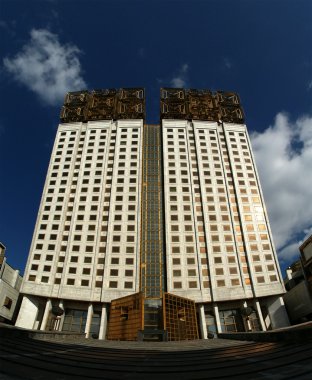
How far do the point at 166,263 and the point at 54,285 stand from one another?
20.5 meters

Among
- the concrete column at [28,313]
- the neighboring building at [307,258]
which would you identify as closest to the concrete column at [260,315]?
the neighboring building at [307,258]

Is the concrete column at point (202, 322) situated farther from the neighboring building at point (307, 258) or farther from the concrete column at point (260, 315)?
the neighboring building at point (307, 258)

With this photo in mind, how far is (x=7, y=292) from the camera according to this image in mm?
42688

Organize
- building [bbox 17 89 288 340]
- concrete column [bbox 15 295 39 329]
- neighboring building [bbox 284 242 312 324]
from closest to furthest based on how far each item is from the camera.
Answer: neighboring building [bbox 284 242 312 324] < concrete column [bbox 15 295 39 329] < building [bbox 17 89 288 340]

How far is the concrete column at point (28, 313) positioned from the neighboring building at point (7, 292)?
2.19 meters

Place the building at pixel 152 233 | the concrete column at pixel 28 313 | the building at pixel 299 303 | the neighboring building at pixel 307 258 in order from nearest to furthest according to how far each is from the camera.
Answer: the building at pixel 299 303 < the neighboring building at pixel 307 258 < the concrete column at pixel 28 313 < the building at pixel 152 233

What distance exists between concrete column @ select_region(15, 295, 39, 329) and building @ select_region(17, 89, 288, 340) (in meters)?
0.20

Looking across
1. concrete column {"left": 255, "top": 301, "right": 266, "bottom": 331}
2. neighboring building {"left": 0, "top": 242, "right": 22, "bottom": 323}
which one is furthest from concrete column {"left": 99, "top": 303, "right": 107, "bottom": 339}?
concrete column {"left": 255, "top": 301, "right": 266, "bottom": 331}

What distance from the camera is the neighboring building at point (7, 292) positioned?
136ft

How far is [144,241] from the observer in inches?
1956

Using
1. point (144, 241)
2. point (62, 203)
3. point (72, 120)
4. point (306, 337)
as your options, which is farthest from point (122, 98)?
point (306, 337)

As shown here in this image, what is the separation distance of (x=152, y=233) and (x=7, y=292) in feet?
90.0

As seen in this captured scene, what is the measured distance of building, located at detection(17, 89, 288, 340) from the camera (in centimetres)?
4275

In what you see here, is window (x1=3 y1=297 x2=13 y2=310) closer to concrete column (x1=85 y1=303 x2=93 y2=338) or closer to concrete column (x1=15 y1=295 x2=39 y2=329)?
concrete column (x1=15 y1=295 x2=39 y2=329)
